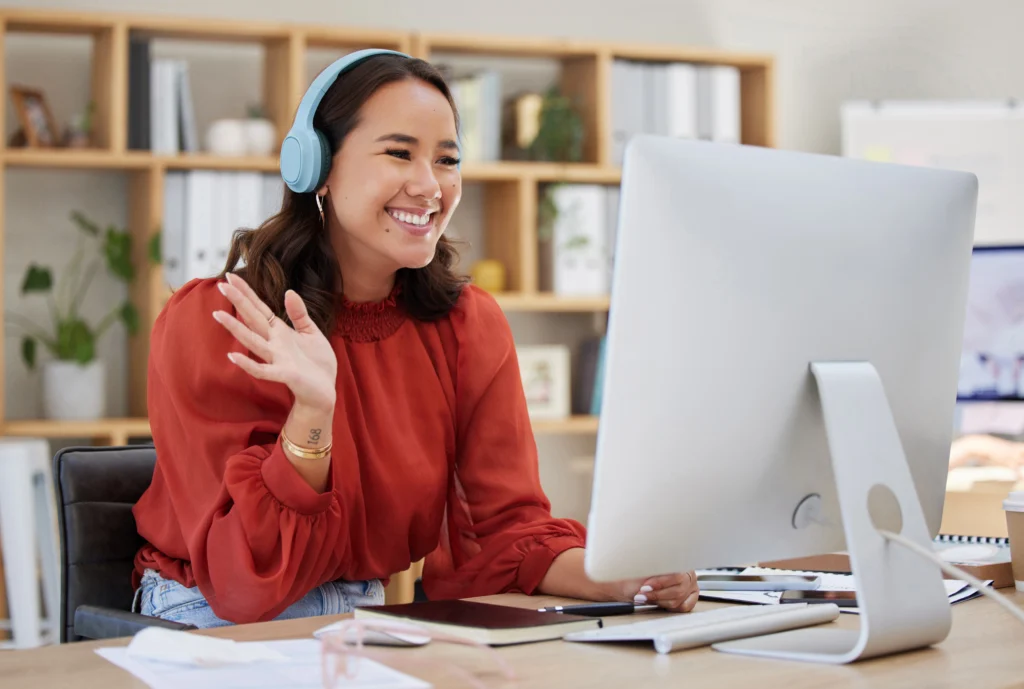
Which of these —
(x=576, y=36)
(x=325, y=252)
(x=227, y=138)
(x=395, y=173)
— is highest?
(x=576, y=36)

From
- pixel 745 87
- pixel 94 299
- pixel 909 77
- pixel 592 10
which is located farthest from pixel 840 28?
pixel 94 299

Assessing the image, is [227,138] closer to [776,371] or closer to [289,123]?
[289,123]

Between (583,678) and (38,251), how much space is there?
3.18 metres

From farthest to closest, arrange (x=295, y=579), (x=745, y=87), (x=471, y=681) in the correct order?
(x=745, y=87) → (x=295, y=579) → (x=471, y=681)

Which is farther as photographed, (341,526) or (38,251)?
(38,251)

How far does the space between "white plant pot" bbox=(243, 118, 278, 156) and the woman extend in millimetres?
1939

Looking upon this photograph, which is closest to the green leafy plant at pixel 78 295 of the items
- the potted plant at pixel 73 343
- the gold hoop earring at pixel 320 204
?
the potted plant at pixel 73 343

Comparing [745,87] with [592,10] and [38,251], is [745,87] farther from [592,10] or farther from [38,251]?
[38,251]

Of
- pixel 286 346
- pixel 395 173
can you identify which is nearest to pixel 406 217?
pixel 395 173

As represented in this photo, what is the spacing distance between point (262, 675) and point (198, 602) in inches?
24.9

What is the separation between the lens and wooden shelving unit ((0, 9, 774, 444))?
350 centimetres

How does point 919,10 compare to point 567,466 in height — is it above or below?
above

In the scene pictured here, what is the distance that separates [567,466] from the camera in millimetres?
4254

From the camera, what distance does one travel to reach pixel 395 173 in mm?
1671
